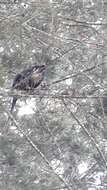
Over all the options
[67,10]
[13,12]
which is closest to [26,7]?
[13,12]

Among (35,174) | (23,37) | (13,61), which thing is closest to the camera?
(23,37)

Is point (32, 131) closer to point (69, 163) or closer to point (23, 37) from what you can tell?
point (69, 163)

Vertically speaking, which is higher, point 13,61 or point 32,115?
point 13,61

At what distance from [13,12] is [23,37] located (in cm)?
56

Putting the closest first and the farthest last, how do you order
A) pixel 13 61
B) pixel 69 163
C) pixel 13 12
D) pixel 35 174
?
pixel 13 12
pixel 13 61
pixel 35 174
pixel 69 163

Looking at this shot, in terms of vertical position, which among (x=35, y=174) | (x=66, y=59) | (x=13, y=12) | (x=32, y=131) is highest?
(x=13, y=12)

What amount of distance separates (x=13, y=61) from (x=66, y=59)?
2.98 ft

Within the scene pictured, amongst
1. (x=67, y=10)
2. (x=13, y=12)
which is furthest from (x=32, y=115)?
(x=13, y=12)

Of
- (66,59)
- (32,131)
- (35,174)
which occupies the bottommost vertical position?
(35,174)

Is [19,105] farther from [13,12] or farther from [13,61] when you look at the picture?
[13,12]

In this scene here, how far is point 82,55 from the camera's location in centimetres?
869

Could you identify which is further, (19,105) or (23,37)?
(19,105)

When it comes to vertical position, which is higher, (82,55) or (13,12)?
(13,12)

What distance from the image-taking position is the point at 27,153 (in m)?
9.17
